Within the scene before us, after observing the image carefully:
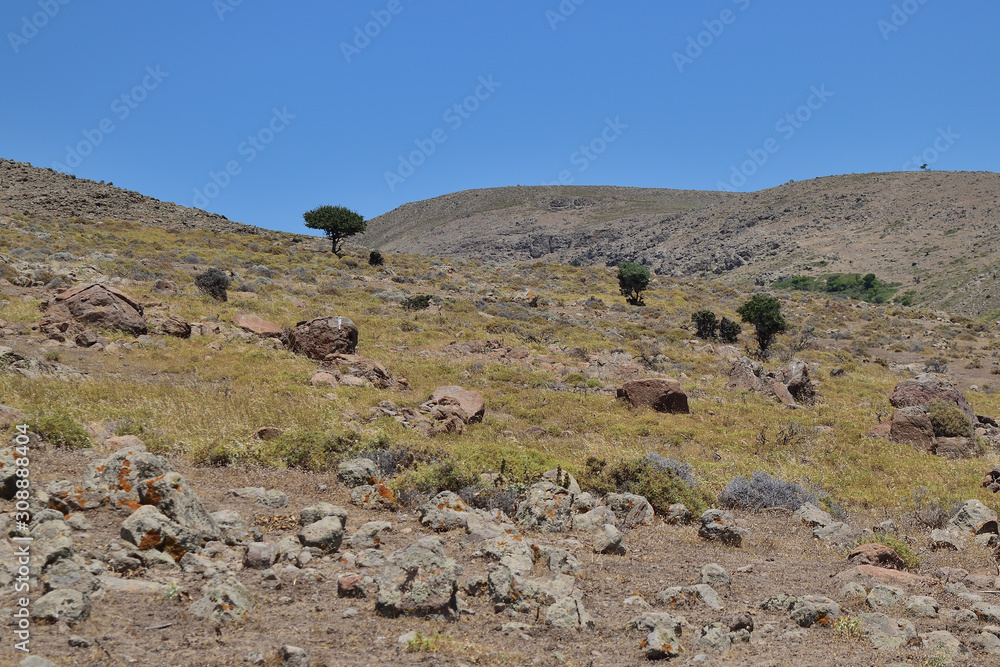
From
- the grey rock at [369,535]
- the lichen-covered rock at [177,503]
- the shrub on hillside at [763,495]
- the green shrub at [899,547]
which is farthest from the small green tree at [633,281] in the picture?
the lichen-covered rock at [177,503]

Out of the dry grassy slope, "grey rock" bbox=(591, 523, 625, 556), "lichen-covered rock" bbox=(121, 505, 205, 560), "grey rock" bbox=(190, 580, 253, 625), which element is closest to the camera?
"grey rock" bbox=(190, 580, 253, 625)

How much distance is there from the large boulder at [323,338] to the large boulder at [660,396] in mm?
9629

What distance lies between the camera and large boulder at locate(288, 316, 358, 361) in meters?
19.7

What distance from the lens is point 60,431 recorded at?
30.0ft

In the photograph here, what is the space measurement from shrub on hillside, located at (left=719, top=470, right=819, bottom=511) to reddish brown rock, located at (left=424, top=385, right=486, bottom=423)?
619 centimetres

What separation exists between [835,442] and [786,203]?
12595 centimetres

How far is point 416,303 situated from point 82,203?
40765 mm

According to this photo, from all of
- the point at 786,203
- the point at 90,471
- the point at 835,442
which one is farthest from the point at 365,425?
the point at 786,203

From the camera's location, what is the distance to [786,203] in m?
126

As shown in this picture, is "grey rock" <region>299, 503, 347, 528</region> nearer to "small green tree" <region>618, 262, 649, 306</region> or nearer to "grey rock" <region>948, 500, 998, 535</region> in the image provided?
"grey rock" <region>948, 500, 998, 535</region>

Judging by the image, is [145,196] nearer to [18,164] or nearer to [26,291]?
[18,164]

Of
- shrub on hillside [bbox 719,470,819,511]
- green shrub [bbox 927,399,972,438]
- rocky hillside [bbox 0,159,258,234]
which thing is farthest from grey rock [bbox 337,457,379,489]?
rocky hillside [bbox 0,159,258,234]

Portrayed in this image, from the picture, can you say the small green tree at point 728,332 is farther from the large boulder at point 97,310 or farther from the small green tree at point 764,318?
the large boulder at point 97,310

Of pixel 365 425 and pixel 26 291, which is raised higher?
pixel 26 291
